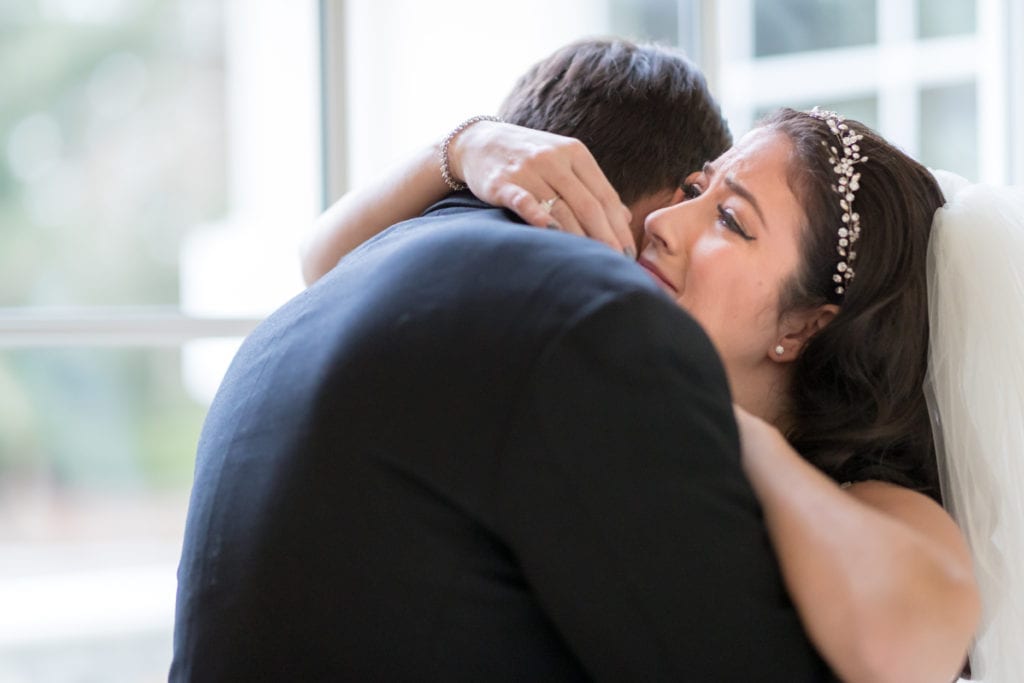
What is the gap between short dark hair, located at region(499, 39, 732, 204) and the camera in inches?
66.6

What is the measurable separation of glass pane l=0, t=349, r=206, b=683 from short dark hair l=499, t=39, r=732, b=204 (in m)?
1.79

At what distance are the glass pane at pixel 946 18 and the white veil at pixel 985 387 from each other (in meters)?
2.37

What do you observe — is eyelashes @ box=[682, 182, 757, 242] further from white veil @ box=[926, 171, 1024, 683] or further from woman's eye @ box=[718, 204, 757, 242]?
white veil @ box=[926, 171, 1024, 683]

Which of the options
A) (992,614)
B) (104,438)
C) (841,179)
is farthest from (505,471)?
(104,438)

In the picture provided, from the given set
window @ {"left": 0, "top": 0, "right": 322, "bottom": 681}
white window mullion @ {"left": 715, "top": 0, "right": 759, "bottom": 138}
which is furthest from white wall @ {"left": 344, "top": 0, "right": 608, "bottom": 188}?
white window mullion @ {"left": 715, "top": 0, "right": 759, "bottom": 138}

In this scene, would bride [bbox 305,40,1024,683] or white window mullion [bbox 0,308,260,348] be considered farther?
white window mullion [bbox 0,308,260,348]

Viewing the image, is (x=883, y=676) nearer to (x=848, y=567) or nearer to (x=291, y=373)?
(x=848, y=567)

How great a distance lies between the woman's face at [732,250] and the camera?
162 cm

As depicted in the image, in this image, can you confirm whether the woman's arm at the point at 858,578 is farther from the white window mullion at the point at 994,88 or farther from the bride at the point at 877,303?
the white window mullion at the point at 994,88

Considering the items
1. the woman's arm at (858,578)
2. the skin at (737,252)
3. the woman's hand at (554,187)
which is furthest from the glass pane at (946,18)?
the woman's arm at (858,578)

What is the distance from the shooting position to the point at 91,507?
10.6ft

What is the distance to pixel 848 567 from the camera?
1203 mm

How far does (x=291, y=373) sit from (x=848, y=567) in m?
0.59

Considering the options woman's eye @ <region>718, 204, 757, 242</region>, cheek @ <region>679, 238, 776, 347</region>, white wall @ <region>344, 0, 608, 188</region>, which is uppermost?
white wall @ <region>344, 0, 608, 188</region>
